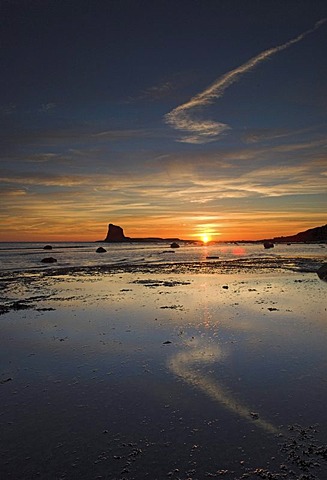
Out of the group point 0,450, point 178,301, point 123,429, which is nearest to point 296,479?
point 123,429

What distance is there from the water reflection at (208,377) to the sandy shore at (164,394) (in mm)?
34

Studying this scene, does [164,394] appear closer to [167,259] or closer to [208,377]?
[208,377]

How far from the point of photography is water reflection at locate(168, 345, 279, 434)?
7.27m

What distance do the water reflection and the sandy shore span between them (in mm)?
34

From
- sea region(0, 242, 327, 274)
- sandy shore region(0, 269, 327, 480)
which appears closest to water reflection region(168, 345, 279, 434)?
sandy shore region(0, 269, 327, 480)

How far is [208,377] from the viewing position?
9.38 meters

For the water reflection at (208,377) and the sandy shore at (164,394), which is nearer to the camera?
the sandy shore at (164,394)

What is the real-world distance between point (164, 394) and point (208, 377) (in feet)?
4.94

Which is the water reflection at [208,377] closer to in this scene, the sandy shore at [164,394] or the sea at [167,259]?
the sandy shore at [164,394]

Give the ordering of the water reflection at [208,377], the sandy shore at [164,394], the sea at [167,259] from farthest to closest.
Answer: the sea at [167,259] < the water reflection at [208,377] < the sandy shore at [164,394]

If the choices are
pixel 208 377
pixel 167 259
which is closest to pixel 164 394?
pixel 208 377

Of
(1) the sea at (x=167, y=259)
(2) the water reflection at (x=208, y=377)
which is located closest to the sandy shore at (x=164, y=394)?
(2) the water reflection at (x=208, y=377)

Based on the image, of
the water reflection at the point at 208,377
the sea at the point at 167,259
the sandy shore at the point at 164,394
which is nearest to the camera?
the sandy shore at the point at 164,394

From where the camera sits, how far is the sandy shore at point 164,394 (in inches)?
232
